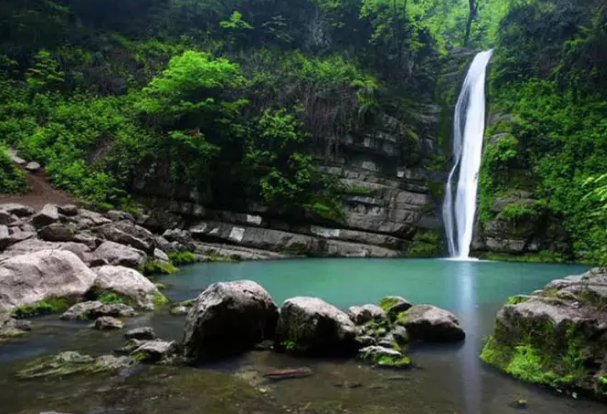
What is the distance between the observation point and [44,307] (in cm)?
871

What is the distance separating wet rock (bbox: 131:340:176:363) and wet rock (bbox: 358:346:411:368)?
2633mm

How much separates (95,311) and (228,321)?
3.27 meters

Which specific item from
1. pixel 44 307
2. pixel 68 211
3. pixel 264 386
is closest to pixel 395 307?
pixel 264 386

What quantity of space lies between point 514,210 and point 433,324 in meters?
15.8

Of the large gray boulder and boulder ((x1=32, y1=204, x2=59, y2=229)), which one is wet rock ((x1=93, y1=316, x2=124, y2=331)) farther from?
boulder ((x1=32, y1=204, x2=59, y2=229))

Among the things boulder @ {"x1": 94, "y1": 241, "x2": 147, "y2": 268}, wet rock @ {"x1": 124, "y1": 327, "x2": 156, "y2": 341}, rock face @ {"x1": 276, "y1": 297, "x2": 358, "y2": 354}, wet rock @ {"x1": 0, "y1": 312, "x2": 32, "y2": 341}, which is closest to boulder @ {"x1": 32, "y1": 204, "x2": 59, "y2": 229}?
boulder @ {"x1": 94, "y1": 241, "x2": 147, "y2": 268}

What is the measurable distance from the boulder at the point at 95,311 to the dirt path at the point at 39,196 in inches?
477

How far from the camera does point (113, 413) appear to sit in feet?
14.4

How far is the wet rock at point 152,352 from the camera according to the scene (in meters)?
5.98

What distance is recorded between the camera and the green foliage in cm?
2000

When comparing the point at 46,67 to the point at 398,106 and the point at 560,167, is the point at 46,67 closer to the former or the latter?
the point at 398,106

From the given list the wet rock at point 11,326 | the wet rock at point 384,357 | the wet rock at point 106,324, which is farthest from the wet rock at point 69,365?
the wet rock at point 384,357

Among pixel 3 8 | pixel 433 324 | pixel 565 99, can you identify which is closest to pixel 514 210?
pixel 565 99

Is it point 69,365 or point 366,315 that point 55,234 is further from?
point 366,315
